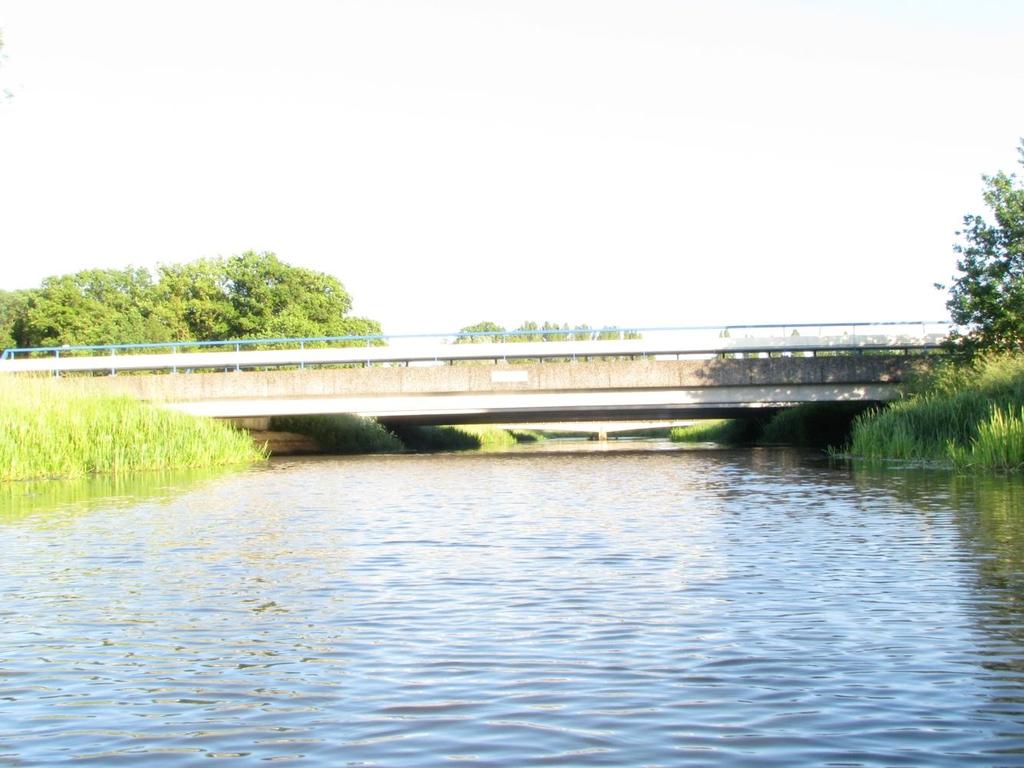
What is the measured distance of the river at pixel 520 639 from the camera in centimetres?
576

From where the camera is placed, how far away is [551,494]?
68.5 ft

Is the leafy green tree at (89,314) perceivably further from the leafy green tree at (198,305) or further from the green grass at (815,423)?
the green grass at (815,423)

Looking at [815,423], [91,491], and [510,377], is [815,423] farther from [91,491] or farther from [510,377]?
[91,491]

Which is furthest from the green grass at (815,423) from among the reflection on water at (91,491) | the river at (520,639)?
the river at (520,639)

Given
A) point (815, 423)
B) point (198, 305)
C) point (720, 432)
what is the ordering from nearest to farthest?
point (815, 423)
point (720, 432)
point (198, 305)

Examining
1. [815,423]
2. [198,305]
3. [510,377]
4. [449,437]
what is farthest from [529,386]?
[198,305]

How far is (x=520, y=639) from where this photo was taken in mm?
7891

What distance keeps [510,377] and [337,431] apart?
425 inches

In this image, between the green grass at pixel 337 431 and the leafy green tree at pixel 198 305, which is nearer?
the green grass at pixel 337 431

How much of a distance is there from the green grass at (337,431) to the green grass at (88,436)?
11.5 m

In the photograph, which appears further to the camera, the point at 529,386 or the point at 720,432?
the point at 720,432

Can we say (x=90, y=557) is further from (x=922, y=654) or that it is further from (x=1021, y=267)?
(x=1021, y=267)

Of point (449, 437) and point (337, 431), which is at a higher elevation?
point (337, 431)

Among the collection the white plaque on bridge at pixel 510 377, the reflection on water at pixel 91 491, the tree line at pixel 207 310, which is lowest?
the reflection on water at pixel 91 491
